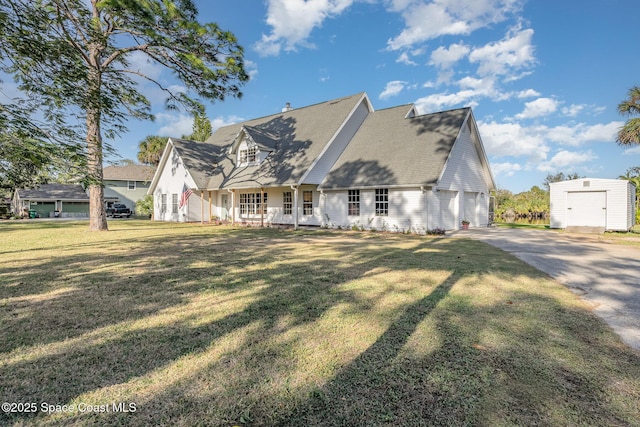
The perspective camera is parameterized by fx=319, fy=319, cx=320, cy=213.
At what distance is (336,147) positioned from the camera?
1953cm

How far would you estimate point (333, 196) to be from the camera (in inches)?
721

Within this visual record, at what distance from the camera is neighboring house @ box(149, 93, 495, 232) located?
1594 cm

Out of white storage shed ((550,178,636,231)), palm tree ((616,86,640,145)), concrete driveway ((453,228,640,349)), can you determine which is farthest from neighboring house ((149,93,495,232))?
palm tree ((616,86,640,145))

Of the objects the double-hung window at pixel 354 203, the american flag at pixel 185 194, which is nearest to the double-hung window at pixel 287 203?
the double-hung window at pixel 354 203

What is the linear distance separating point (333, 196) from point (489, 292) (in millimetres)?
13254

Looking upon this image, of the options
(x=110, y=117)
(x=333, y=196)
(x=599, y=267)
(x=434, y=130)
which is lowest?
(x=599, y=267)

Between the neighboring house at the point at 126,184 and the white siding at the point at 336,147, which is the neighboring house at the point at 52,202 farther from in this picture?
the white siding at the point at 336,147

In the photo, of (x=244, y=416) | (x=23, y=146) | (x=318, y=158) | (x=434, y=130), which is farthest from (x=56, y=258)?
(x=434, y=130)

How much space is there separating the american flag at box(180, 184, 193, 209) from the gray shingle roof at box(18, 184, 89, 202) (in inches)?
944

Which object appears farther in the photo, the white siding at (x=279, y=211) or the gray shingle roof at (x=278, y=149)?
the white siding at (x=279, y=211)

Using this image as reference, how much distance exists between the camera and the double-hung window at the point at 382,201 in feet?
54.0

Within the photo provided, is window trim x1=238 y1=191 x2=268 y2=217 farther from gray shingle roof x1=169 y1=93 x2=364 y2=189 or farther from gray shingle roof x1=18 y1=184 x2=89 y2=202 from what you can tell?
gray shingle roof x1=18 y1=184 x2=89 y2=202

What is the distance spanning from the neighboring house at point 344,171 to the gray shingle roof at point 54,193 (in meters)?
22.9

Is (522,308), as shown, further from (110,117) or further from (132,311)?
(110,117)
